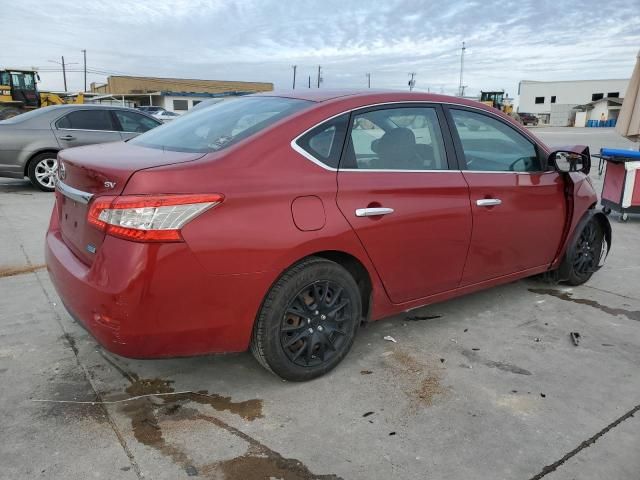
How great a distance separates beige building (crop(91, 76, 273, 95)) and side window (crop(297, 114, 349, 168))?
64915mm

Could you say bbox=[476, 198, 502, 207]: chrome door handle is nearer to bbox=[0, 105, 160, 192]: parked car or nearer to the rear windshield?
the rear windshield

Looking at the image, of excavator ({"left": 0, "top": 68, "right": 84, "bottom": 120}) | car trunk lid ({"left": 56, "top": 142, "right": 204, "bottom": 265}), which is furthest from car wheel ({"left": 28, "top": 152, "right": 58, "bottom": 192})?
excavator ({"left": 0, "top": 68, "right": 84, "bottom": 120})

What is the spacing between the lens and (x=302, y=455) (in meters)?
2.42

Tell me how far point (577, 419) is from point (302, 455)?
1443 mm

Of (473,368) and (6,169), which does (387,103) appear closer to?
(473,368)

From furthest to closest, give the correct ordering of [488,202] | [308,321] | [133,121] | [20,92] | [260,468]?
1. [20,92]
2. [133,121]
3. [488,202]
4. [308,321]
5. [260,468]

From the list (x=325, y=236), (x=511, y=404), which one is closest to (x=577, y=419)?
(x=511, y=404)

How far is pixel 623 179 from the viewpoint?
7215 millimetres

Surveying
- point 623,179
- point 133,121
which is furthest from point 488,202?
point 133,121

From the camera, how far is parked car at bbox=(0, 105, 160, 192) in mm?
8656

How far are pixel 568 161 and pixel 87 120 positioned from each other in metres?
7.86

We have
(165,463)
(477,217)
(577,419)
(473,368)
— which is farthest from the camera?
(477,217)

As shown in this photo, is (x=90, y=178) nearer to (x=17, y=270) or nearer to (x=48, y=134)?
(x=17, y=270)

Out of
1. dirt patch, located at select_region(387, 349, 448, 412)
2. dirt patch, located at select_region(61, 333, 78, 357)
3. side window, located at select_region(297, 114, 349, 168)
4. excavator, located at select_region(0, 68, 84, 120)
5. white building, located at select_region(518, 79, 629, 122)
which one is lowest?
dirt patch, located at select_region(61, 333, 78, 357)
